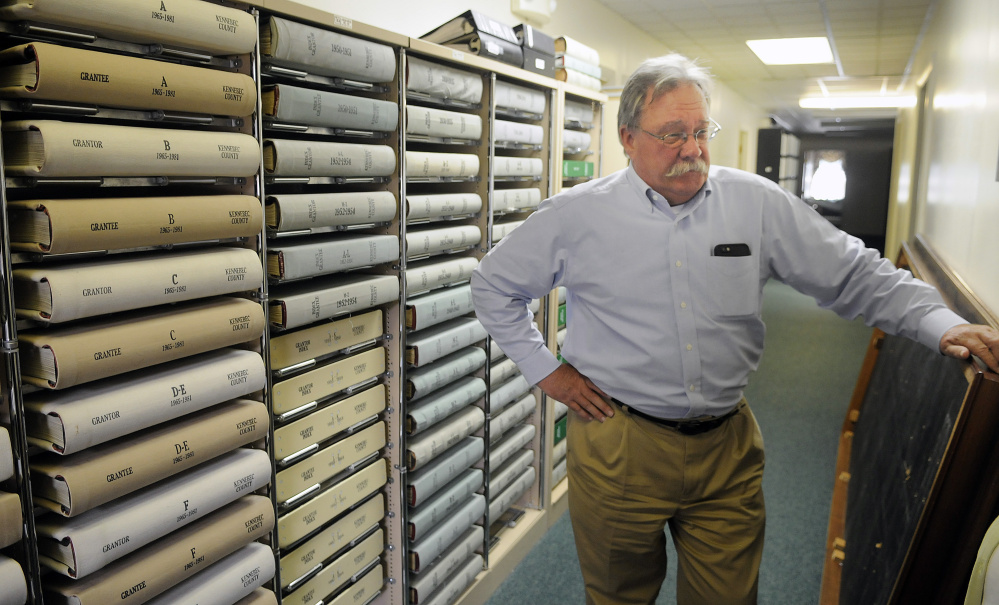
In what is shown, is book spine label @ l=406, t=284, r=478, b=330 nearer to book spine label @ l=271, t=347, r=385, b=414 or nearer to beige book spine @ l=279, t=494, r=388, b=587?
book spine label @ l=271, t=347, r=385, b=414

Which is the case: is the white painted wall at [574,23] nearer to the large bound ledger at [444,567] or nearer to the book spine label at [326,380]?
the book spine label at [326,380]

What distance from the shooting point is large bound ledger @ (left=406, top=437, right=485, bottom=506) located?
2355 mm

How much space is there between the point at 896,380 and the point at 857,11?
3844 millimetres

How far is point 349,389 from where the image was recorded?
6.85 feet

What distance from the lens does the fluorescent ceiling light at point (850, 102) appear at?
37.6ft

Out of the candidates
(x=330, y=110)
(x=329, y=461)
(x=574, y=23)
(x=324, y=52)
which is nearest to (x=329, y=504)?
(x=329, y=461)

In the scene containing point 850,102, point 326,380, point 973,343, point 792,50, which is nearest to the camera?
point 973,343

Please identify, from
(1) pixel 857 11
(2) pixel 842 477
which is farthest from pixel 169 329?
(1) pixel 857 11

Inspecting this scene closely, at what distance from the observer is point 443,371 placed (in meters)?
2.48

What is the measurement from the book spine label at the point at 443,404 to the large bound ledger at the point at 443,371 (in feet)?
0.13

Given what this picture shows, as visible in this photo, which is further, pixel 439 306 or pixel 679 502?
pixel 439 306

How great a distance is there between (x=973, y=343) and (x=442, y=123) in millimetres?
1590

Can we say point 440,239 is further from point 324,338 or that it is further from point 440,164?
point 324,338

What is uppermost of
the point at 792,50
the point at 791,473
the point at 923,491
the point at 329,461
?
the point at 792,50
